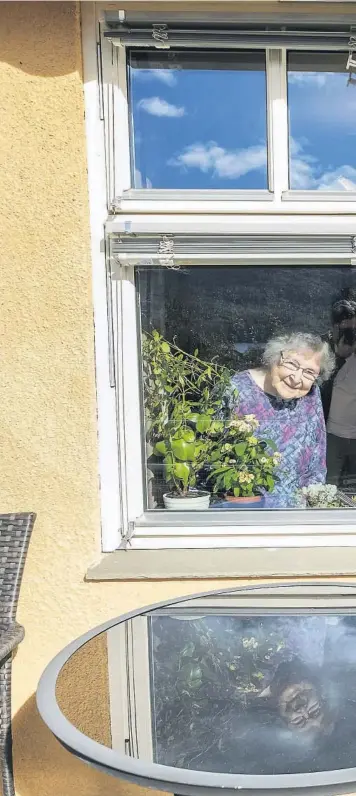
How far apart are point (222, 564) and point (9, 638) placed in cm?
73

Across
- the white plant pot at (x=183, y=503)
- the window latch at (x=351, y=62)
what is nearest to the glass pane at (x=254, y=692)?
the white plant pot at (x=183, y=503)

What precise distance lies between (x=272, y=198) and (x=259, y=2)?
24.2 inches

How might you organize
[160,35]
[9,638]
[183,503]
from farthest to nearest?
[183,503]
[160,35]
[9,638]

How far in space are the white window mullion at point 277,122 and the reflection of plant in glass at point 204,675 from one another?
143cm

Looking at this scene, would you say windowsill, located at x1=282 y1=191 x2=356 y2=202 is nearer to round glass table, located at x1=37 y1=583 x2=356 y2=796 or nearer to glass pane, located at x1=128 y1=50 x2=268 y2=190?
glass pane, located at x1=128 y1=50 x2=268 y2=190

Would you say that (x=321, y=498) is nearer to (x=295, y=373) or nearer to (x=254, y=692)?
(x=295, y=373)

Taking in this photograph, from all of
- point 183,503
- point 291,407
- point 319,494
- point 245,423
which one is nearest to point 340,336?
point 291,407

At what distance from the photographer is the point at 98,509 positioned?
231cm

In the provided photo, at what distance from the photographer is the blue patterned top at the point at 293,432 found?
8.33ft

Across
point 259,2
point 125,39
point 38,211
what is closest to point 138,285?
point 38,211

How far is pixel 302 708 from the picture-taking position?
1.36 metres

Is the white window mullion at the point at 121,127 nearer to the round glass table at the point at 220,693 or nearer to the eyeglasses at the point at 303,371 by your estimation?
the eyeglasses at the point at 303,371

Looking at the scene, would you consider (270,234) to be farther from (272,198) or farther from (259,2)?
(259,2)

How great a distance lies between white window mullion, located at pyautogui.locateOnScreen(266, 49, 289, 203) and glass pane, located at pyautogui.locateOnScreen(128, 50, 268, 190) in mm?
32
